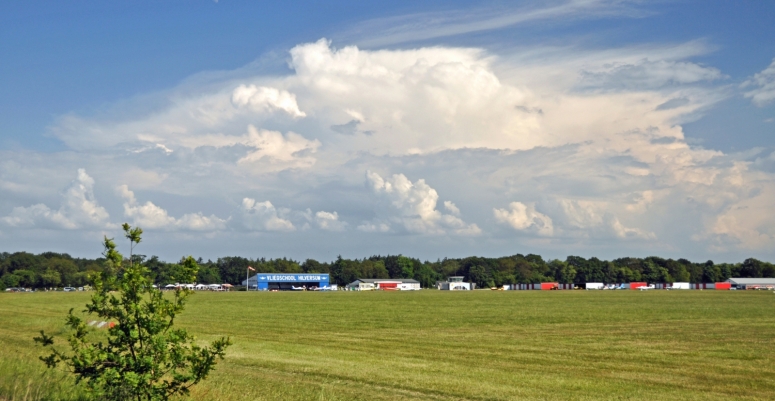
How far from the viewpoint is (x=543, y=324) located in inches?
1626

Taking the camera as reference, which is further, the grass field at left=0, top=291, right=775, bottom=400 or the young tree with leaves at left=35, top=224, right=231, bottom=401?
the grass field at left=0, top=291, right=775, bottom=400

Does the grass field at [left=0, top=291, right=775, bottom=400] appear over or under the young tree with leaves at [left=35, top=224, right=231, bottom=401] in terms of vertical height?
under

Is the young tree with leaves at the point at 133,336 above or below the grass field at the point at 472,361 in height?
above

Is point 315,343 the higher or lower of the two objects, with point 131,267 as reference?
lower

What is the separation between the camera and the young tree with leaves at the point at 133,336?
418 inches

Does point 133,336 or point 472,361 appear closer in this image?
point 133,336

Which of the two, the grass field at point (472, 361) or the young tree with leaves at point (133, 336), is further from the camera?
the grass field at point (472, 361)

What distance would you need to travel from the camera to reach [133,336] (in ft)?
35.0

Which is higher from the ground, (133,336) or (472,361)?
(133,336)

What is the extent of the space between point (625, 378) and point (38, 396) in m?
15.9

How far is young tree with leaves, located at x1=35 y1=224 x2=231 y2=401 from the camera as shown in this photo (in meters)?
10.6

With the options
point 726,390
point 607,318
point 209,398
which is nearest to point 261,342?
point 209,398

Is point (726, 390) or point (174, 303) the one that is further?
point (726, 390)

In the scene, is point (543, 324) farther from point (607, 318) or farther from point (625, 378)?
point (625, 378)
